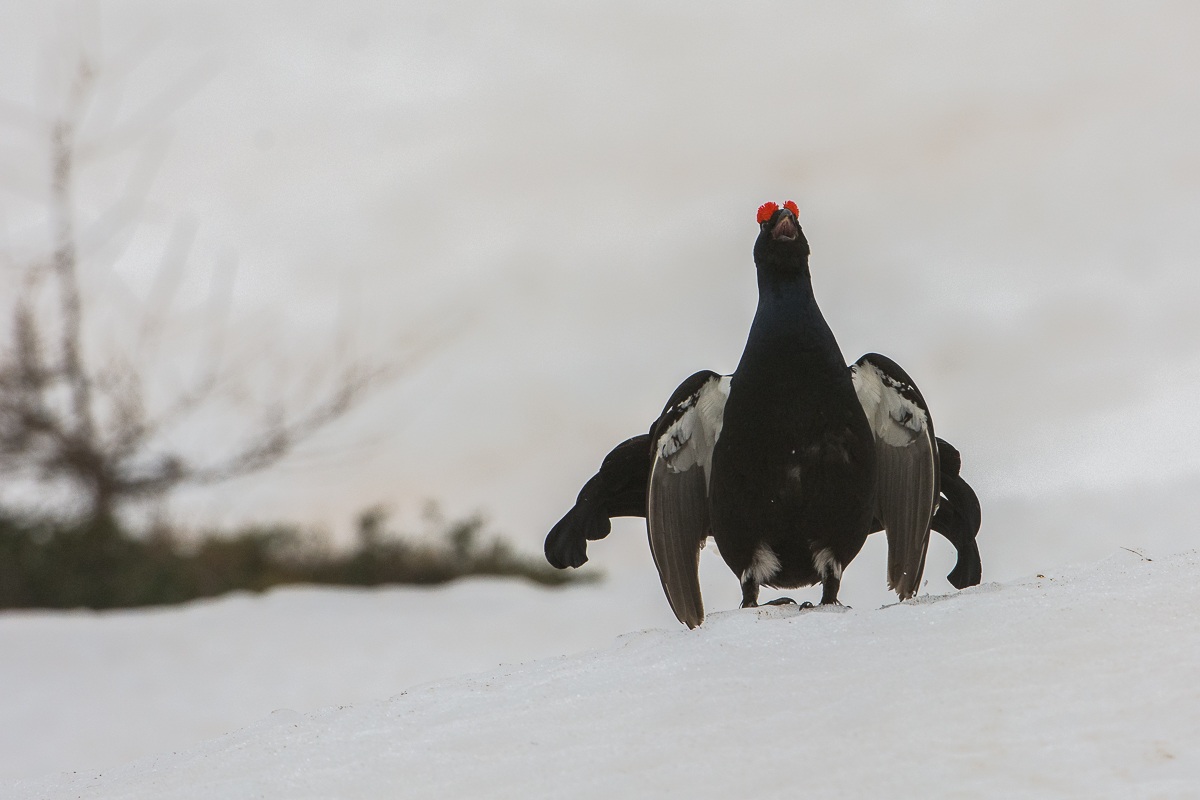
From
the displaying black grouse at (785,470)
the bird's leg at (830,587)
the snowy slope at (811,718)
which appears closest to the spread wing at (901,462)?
the displaying black grouse at (785,470)

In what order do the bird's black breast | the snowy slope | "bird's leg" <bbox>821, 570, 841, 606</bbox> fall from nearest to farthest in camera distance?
the snowy slope → the bird's black breast → "bird's leg" <bbox>821, 570, 841, 606</bbox>

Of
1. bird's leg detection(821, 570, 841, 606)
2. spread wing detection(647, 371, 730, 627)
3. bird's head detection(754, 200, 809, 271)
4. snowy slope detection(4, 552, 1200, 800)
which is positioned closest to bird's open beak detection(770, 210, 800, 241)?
bird's head detection(754, 200, 809, 271)

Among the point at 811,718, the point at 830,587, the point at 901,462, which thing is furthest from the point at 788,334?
the point at 811,718

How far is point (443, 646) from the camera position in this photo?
7953 mm

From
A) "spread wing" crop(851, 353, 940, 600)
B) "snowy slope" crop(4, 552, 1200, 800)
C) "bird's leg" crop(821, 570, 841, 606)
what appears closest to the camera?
"snowy slope" crop(4, 552, 1200, 800)

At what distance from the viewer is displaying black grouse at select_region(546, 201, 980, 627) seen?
9.46 ft

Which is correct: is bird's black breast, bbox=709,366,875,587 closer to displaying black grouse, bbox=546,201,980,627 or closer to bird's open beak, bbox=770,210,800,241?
displaying black grouse, bbox=546,201,980,627

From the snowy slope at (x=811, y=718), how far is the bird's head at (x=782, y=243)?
40.6 inches

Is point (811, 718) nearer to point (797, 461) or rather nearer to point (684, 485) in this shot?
point (797, 461)

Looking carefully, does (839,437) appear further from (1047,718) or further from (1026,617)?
(1047,718)

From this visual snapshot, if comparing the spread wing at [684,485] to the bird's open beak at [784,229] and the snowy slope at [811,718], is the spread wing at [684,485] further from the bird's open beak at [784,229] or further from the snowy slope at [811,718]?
the snowy slope at [811,718]

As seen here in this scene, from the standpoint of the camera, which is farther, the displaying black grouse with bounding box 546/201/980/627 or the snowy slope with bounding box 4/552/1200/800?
the displaying black grouse with bounding box 546/201/980/627

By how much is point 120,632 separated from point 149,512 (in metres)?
1.83

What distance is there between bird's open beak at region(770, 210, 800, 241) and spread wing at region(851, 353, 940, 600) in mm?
439
